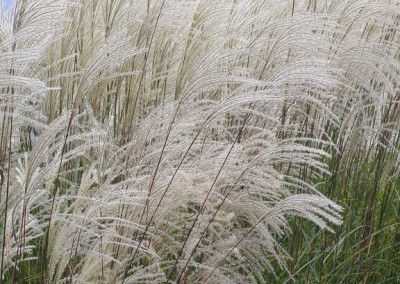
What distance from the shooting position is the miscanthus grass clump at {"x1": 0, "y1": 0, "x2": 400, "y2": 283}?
2.63 m

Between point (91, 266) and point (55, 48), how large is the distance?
1610mm

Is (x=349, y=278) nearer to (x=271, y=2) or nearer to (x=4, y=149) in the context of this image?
(x=271, y=2)

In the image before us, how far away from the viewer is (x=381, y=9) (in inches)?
151

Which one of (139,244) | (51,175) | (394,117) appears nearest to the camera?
(139,244)

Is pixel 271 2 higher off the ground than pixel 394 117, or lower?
higher

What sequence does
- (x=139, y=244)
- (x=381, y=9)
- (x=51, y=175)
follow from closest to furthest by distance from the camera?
(x=139, y=244), (x=51, y=175), (x=381, y=9)

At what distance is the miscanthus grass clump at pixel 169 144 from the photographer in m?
2.63

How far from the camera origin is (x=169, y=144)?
2836 mm

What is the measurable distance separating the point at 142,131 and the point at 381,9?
1.54 m

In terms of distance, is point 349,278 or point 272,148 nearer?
point 272,148

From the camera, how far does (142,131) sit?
9.20ft

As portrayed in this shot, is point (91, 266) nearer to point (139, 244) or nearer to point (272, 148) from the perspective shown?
point (139, 244)

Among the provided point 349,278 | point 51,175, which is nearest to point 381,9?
point 349,278

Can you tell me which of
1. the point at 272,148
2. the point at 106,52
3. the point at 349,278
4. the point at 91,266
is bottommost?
the point at 349,278
